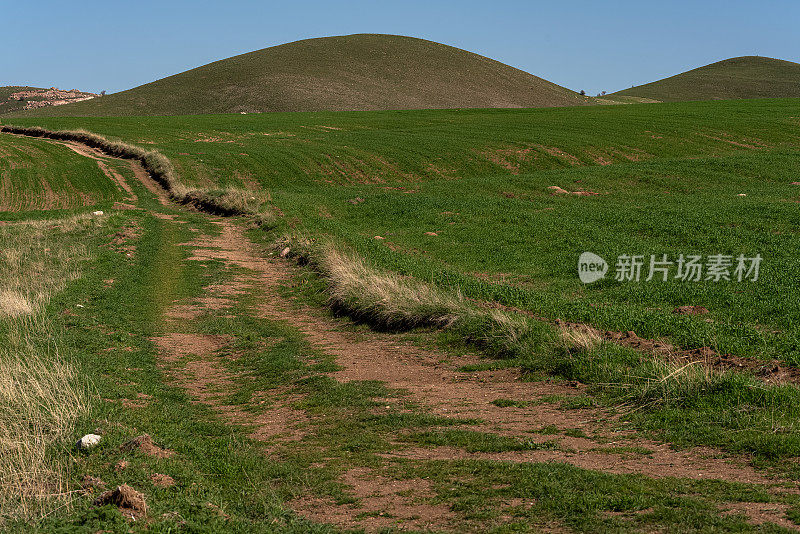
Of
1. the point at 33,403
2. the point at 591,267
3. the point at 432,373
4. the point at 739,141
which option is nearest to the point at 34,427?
the point at 33,403

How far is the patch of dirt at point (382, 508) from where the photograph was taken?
632 centimetres

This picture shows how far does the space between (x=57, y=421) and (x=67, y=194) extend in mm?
38257

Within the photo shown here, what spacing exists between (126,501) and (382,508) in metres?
2.50

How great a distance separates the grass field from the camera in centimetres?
659

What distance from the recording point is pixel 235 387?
38.4 feet

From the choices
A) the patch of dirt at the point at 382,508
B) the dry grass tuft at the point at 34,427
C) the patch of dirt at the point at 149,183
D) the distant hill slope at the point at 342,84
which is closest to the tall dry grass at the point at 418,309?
the patch of dirt at the point at 382,508

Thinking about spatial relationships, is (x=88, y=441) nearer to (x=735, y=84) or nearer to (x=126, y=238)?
(x=126, y=238)

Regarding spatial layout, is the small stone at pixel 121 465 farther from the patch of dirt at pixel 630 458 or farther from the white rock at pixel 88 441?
the patch of dirt at pixel 630 458

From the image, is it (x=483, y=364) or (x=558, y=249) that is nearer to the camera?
(x=483, y=364)

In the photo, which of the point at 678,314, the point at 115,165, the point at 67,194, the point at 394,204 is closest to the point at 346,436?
the point at 678,314

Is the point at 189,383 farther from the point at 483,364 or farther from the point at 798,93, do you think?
the point at 798,93

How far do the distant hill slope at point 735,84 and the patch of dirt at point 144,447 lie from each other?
171750 millimetres

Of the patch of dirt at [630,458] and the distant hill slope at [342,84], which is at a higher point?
the distant hill slope at [342,84]

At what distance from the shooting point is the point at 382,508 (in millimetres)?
6707
